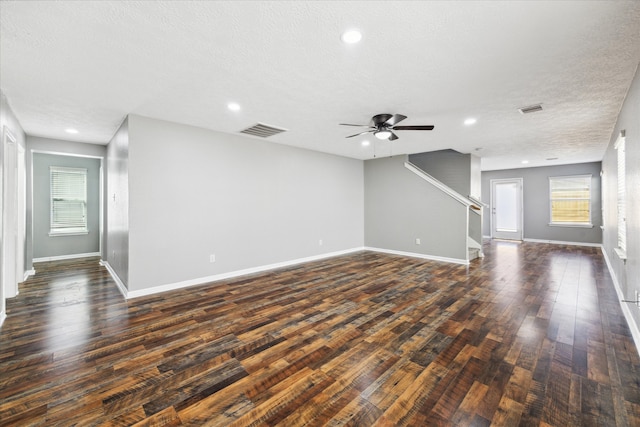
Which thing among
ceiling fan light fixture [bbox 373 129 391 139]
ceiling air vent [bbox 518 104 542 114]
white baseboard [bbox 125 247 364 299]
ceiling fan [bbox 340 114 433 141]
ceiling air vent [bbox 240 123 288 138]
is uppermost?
ceiling air vent [bbox 240 123 288 138]

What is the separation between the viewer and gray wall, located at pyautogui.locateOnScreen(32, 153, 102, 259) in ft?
19.6

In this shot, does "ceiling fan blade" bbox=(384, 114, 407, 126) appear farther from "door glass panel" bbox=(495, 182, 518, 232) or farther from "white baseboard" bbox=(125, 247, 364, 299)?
"door glass panel" bbox=(495, 182, 518, 232)

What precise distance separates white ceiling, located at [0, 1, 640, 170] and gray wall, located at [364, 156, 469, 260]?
228 centimetres

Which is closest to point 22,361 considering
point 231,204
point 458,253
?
point 231,204

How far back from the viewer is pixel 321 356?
7.42ft

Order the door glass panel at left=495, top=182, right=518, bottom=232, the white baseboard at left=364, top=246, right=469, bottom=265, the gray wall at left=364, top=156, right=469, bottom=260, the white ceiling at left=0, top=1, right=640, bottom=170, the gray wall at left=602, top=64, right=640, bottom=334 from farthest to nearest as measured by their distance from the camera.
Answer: the door glass panel at left=495, top=182, right=518, bottom=232 → the gray wall at left=364, top=156, right=469, bottom=260 → the white baseboard at left=364, top=246, right=469, bottom=265 → the gray wall at left=602, top=64, right=640, bottom=334 → the white ceiling at left=0, top=1, right=640, bottom=170

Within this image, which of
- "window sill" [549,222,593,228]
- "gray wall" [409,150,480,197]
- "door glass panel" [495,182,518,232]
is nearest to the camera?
"gray wall" [409,150,480,197]

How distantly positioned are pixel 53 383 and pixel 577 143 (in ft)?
27.1

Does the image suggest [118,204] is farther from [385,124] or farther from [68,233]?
[385,124]

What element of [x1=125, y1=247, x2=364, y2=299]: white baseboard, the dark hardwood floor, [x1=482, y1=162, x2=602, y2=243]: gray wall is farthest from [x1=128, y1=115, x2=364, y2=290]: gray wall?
[x1=482, y1=162, x2=602, y2=243]: gray wall

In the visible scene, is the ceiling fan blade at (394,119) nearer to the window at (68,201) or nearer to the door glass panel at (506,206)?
the window at (68,201)

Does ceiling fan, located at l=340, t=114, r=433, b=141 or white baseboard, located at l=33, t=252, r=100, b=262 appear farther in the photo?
white baseboard, located at l=33, t=252, r=100, b=262

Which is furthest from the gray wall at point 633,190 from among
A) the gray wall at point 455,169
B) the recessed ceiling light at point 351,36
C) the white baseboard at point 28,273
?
the white baseboard at point 28,273

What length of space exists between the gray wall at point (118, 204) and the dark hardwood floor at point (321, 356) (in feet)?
1.73
